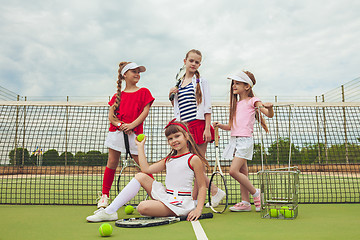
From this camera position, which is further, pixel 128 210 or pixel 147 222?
pixel 128 210

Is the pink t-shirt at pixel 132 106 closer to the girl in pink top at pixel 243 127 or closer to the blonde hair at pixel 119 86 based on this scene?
the blonde hair at pixel 119 86

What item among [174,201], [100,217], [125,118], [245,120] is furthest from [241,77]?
[100,217]

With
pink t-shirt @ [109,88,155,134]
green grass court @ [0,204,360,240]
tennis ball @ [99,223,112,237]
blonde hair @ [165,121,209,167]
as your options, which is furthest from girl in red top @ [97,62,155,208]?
tennis ball @ [99,223,112,237]

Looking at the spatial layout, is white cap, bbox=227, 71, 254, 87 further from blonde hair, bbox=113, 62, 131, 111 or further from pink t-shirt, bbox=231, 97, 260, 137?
blonde hair, bbox=113, 62, 131, 111

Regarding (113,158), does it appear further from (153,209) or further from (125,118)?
(153,209)

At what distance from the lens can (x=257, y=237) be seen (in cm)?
255

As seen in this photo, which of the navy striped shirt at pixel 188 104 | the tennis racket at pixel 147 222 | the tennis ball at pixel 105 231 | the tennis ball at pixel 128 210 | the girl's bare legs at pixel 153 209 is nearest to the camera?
the tennis ball at pixel 105 231

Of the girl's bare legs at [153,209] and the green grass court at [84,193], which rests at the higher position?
the girl's bare legs at [153,209]

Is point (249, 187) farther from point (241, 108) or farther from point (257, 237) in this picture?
point (257, 237)

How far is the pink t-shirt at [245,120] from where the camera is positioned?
3998mm

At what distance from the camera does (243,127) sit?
13.2 feet

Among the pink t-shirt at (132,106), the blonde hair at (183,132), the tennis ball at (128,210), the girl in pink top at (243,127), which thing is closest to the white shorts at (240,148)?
the girl in pink top at (243,127)

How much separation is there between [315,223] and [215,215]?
3.41 ft

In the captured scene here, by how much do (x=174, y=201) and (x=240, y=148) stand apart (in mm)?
1069
